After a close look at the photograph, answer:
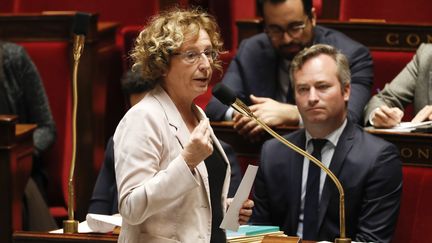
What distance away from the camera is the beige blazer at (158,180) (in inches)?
34.8

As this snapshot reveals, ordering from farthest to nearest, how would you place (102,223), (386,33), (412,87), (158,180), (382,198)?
(386,33) < (412,87) < (382,198) < (102,223) < (158,180)

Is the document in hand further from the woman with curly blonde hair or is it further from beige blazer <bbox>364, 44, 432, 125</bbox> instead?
beige blazer <bbox>364, 44, 432, 125</bbox>

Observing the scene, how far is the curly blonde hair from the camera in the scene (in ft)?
3.11

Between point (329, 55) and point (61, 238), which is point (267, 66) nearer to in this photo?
point (329, 55)

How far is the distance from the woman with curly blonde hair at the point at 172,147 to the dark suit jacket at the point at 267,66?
555 mm

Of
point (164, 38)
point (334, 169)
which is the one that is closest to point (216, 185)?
point (164, 38)

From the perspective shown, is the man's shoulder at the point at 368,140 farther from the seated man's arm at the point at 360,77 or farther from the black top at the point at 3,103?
the black top at the point at 3,103

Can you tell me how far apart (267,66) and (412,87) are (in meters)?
0.24

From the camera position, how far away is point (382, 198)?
1.26 metres

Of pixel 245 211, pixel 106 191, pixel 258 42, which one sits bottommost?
pixel 106 191

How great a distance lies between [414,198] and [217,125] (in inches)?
12.5

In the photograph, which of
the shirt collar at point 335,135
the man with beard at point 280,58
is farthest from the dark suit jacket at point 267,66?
the shirt collar at point 335,135

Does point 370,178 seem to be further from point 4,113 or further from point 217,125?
point 4,113

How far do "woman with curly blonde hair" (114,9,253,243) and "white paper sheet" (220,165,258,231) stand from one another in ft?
0.06
